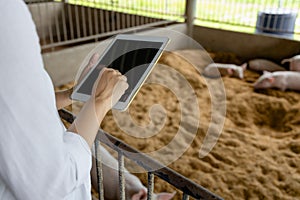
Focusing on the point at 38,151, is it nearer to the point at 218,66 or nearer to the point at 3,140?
the point at 3,140

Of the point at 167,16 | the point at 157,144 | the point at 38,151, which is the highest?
the point at 38,151

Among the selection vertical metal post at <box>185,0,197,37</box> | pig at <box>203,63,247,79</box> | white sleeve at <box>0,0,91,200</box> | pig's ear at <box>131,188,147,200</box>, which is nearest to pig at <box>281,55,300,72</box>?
pig at <box>203,63,247,79</box>

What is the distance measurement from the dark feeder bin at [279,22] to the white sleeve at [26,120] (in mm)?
3742

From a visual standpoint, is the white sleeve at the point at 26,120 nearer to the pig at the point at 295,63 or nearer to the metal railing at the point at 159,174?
the metal railing at the point at 159,174

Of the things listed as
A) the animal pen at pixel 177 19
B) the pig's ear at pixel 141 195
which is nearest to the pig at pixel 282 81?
the animal pen at pixel 177 19

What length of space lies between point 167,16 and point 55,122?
4.16 metres

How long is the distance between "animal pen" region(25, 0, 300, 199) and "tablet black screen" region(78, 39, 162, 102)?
2680mm

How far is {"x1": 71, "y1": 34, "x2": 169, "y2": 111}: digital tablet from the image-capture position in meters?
0.64

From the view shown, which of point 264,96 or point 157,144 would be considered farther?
point 264,96

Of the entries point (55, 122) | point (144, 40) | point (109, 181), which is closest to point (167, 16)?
point (109, 181)

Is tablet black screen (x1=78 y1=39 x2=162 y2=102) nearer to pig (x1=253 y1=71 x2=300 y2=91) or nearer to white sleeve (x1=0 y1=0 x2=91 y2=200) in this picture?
white sleeve (x1=0 y1=0 x2=91 y2=200)

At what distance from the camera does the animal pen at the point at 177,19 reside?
12.5ft

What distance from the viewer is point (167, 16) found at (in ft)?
14.7

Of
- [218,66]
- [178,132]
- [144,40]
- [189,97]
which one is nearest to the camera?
[144,40]
